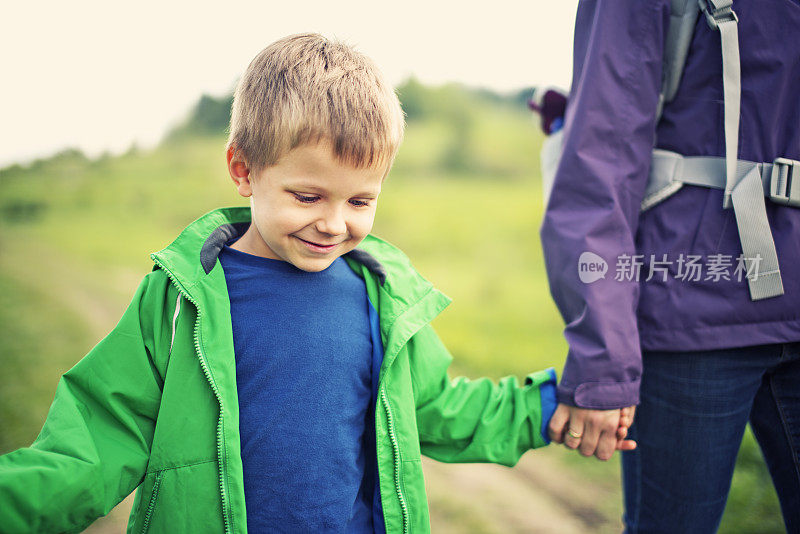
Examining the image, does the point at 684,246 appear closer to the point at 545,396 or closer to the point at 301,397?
the point at 545,396

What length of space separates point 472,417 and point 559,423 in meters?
0.23

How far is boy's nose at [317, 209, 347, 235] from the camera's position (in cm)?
133

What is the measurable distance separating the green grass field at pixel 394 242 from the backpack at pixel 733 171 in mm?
1828

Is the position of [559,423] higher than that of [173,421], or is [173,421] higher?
[173,421]

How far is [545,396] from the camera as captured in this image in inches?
63.5

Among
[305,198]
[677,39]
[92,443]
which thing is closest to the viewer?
[92,443]

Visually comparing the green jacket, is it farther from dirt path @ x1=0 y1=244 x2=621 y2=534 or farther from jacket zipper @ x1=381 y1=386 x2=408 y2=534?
dirt path @ x1=0 y1=244 x2=621 y2=534

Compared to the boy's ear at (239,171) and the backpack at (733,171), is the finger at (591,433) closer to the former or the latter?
the backpack at (733,171)

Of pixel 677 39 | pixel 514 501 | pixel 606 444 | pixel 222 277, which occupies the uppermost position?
pixel 677 39

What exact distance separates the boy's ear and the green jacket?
0.15 metres

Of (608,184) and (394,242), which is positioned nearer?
(608,184)

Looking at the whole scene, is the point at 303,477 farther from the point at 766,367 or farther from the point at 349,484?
the point at 766,367

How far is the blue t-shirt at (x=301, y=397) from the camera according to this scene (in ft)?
4.37

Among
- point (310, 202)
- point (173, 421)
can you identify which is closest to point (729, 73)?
point (310, 202)
